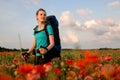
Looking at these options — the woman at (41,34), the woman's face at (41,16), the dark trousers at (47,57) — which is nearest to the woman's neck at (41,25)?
the woman at (41,34)

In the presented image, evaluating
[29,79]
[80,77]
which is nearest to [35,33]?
[80,77]

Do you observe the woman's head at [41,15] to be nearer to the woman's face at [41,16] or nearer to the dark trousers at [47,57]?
the woman's face at [41,16]

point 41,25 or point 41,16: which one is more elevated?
point 41,16

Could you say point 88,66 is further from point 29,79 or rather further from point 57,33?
point 57,33

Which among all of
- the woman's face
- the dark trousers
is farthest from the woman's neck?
the dark trousers

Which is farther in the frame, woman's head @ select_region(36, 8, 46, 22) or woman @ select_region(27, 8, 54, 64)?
woman's head @ select_region(36, 8, 46, 22)

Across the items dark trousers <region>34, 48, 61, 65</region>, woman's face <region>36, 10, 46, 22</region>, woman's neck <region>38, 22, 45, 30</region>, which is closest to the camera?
dark trousers <region>34, 48, 61, 65</region>

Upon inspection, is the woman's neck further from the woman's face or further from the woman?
the woman's face

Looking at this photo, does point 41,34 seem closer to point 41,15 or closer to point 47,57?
point 41,15

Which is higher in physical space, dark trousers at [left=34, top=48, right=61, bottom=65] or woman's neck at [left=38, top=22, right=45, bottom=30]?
woman's neck at [left=38, top=22, right=45, bottom=30]

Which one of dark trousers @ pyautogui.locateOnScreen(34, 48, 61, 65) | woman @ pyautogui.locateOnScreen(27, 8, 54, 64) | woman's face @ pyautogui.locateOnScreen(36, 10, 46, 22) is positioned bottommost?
dark trousers @ pyautogui.locateOnScreen(34, 48, 61, 65)

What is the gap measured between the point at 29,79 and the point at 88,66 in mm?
319

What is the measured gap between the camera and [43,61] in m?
7.15

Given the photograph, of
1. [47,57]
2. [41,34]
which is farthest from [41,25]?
[47,57]
